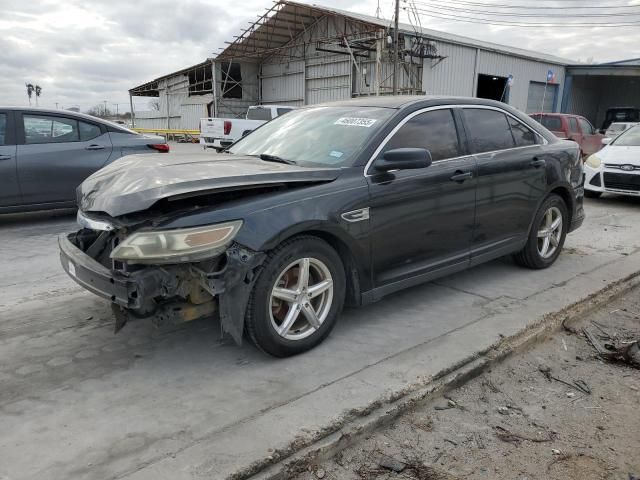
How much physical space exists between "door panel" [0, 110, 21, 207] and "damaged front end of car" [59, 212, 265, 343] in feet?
14.7

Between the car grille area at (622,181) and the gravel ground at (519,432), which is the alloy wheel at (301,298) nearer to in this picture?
the gravel ground at (519,432)

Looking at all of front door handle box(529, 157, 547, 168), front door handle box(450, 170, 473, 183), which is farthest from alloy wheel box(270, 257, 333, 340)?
front door handle box(529, 157, 547, 168)

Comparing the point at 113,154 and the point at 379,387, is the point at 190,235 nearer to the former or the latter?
the point at 379,387

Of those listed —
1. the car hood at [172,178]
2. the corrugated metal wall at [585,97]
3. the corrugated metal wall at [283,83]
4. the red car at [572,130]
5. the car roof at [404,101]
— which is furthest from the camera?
the corrugated metal wall at [585,97]

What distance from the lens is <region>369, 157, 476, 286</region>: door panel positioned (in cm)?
359

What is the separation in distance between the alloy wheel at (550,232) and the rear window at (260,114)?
1643 centimetres

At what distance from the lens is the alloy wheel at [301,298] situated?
10.5 feet

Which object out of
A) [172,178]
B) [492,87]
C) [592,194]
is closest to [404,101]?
[172,178]

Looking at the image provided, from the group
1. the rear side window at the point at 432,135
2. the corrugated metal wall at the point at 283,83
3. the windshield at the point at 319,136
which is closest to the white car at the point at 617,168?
the rear side window at the point at 432,135

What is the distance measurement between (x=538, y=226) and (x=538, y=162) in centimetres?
63

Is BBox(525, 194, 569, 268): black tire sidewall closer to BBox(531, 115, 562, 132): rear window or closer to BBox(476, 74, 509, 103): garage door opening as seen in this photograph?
BBox(531, 115, 562, 132): rear window

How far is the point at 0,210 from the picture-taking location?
6.69 metres

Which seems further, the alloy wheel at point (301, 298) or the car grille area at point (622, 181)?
the car grille area at point (622, 181)

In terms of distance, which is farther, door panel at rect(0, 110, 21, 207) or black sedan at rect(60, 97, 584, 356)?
door panel at rect(0, 110, 21, 207)
